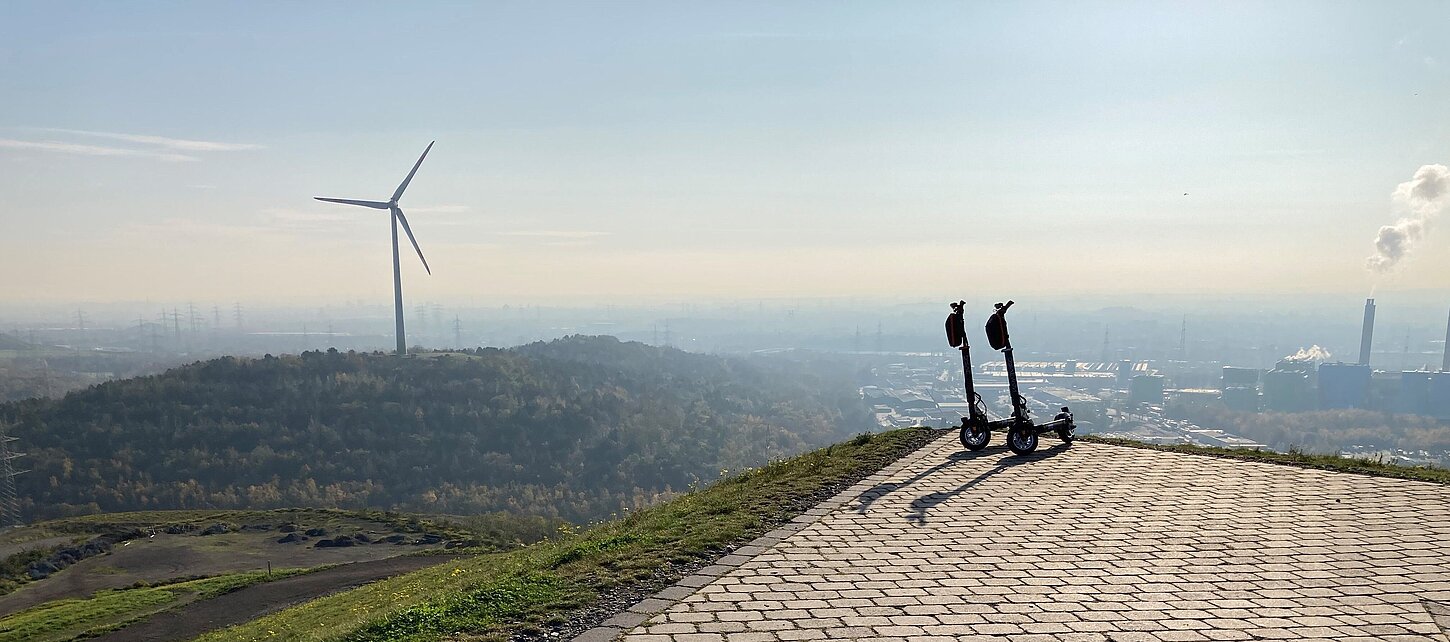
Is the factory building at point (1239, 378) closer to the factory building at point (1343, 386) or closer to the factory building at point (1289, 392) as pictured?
the factory building at point (1289, 392)

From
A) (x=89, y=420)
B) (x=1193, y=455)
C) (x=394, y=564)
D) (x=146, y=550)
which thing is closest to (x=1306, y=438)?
(x=1193, y=455)

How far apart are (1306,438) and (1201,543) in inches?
2876

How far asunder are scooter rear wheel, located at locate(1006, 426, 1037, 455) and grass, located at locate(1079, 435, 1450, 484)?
236cm

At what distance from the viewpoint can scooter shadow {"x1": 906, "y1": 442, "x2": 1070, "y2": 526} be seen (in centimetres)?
903

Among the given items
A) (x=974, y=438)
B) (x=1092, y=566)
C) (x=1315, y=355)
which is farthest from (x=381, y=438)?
(x=1315, y=355)

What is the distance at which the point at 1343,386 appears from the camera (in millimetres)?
90875

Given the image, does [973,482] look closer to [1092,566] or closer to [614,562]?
[1092,566]

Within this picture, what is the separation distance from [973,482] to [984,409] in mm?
2747

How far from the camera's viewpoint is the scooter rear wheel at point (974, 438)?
13.0 m

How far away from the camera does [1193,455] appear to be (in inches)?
520

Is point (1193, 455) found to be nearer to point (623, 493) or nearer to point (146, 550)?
point (146, 550)

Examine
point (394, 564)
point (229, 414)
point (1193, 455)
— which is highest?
point (1193, 455)

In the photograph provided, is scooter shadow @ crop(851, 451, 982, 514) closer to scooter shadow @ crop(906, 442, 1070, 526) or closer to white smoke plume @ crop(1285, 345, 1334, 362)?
scooter shadow @ crop(906, 442, 1070, 526)

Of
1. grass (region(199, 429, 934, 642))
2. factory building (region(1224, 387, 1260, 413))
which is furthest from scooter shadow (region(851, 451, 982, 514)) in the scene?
factory building (region(1224, 387, 1260, 413))
